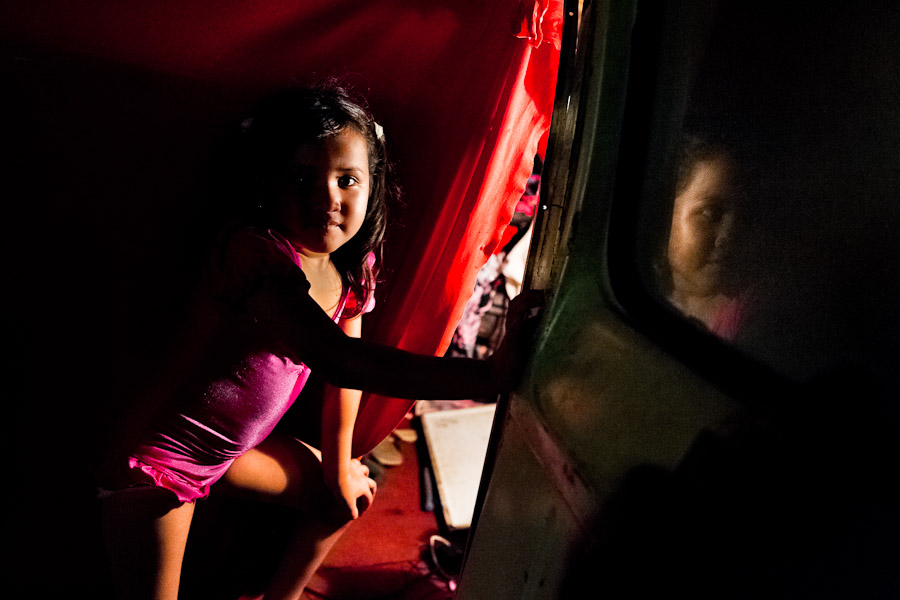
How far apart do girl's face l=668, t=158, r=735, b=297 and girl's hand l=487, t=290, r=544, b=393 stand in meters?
0.23

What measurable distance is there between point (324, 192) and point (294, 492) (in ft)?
3.02

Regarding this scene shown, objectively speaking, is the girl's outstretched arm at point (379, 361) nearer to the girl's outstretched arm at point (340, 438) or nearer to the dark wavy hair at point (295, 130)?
the dark wavy hair at point (295, 130)

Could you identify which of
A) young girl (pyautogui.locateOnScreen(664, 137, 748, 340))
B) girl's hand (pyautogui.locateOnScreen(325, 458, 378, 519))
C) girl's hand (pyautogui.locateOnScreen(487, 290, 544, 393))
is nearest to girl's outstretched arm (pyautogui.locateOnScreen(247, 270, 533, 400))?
girl's hand (pyautogui.locateOnScreen(487, 290, 544, 393))

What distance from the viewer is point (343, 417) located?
1.41 metres

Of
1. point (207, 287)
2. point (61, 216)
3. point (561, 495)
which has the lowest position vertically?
point (561, 495)

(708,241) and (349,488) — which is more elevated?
(708,241)

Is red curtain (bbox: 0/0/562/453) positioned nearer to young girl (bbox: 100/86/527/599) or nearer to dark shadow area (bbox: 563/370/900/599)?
young girl (bbox: 100/86/527/599)

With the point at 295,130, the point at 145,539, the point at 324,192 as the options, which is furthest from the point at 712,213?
the point at 145,539

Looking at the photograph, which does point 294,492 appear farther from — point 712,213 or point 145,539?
point 712,213

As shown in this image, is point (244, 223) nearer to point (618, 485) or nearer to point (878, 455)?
point (618, 485)

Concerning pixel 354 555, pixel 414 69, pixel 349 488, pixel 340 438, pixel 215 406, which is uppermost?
pixel 414 69

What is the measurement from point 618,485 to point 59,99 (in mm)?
1371

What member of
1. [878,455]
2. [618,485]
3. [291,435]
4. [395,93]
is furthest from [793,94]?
[291,435]

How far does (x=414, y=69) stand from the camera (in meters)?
1.20
